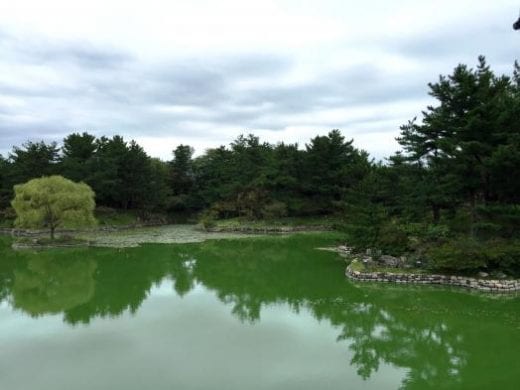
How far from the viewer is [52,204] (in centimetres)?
3234

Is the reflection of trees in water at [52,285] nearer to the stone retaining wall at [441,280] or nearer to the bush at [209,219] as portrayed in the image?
the stone retaining wall at [441,280]

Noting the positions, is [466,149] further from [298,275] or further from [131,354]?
[131,354]

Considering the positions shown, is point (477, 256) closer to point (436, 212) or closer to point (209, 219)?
point (436, 212)

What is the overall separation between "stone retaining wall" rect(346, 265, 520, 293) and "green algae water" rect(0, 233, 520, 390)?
71cm

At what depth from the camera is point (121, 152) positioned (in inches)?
1903

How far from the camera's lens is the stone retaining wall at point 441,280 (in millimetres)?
17172

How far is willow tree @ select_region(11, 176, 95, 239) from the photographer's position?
32250 millimetres

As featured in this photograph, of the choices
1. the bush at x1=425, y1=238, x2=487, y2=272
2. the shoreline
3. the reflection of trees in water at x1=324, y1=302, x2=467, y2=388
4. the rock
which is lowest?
the reflection of trees in water at x1=324, y1=302, x2=467, y2=388

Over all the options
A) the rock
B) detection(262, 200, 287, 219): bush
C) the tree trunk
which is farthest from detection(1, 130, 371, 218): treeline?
the rock

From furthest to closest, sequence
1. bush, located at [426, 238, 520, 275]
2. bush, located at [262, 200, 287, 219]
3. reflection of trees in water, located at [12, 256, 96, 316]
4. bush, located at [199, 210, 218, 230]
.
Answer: bush, located at [199, 210, 218, 230]
bush, located at [262, 200, 287, 219]
bush, located at [426, 238, 520, 275]
reflection of trees in water, located at [12, 256, 96, 316]

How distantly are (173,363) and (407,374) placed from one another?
518 cm

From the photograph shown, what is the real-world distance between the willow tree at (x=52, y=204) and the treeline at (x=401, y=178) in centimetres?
1160

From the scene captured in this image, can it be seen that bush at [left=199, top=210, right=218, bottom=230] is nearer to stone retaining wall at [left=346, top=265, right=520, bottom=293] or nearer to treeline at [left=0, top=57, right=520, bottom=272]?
treeline at [left=0, top=57, right=520, bottom=272]

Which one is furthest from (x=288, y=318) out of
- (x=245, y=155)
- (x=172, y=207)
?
(x=172, y=207)
